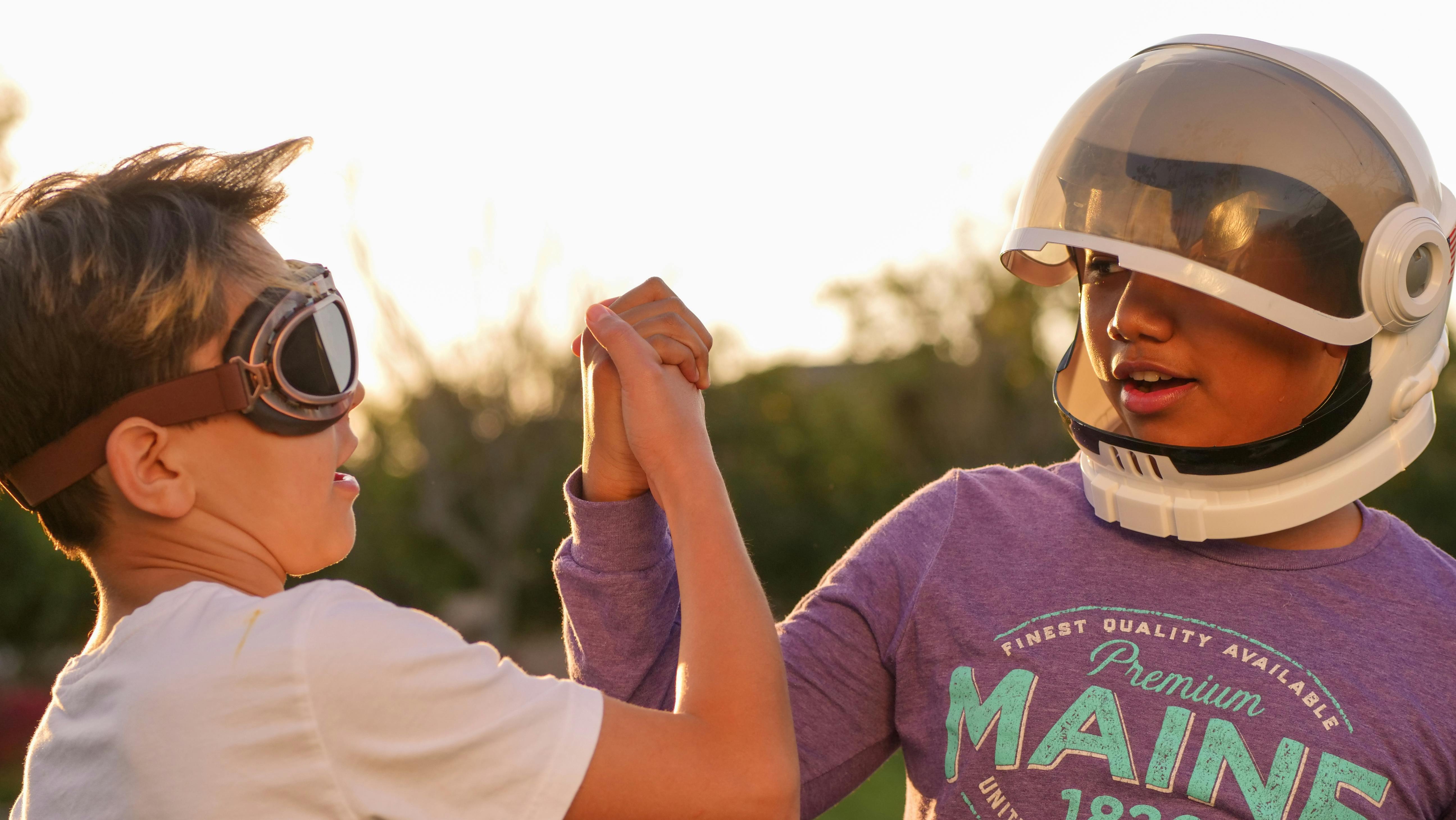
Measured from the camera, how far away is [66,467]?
1719 mm

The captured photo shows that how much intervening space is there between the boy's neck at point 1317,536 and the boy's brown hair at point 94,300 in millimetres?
1771

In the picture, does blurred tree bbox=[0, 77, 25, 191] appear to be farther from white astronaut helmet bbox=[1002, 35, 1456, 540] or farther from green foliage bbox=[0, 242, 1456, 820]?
white astronaut helmet bbox=[1002, 35, 1456, 540]

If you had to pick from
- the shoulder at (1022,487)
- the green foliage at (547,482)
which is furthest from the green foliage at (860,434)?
the shoulder at (1022,487)

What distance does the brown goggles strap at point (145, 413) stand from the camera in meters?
1.70

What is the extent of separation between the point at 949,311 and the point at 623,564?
87.4ft

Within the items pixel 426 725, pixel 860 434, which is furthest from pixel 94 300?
pixel 860 434

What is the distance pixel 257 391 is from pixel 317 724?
1.61ft

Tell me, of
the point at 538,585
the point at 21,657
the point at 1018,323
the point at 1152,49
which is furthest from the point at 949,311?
the point at 1152,49

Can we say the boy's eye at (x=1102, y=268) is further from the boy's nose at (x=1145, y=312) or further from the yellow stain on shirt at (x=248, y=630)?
the yellow stain on shirt at (x=248, y=630)

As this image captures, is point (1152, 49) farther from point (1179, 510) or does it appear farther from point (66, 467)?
point (66, 467)

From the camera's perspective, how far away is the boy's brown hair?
1691mm

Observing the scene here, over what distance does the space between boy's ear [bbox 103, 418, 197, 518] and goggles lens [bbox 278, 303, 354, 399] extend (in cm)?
18

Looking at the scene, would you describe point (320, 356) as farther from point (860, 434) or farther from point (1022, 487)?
point (860, 434)

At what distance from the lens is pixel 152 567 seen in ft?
5.76
